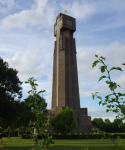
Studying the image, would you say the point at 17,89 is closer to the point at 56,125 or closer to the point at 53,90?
the point at 56,125

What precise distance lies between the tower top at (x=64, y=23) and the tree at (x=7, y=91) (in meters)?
52.9

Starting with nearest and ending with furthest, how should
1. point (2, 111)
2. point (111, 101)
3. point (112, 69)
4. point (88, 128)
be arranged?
point (112, 69)
point (111, 101)
point (2, 111)
point (88, 128)

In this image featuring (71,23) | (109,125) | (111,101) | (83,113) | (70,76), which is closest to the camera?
(111,101)

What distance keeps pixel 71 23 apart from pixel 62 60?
1890 centimetres

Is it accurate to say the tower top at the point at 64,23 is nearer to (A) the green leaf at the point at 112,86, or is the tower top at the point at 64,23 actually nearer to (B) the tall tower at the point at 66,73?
(B) the tall tower at the point at 66,73

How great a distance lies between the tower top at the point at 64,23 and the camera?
68875mm

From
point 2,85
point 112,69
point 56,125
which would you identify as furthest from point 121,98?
point 56,125

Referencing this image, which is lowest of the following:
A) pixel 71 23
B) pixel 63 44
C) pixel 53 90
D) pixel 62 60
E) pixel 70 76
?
pixel 53 90

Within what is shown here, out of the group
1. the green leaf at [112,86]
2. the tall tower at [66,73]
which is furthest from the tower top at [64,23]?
the green leaf at [112,86]

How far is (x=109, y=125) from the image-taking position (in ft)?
294

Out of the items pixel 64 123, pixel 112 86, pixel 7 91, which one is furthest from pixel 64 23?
pixel 112 86

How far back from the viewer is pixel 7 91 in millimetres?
19703

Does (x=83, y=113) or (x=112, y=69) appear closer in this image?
(x=112, y=69)

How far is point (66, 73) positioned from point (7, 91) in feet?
153
